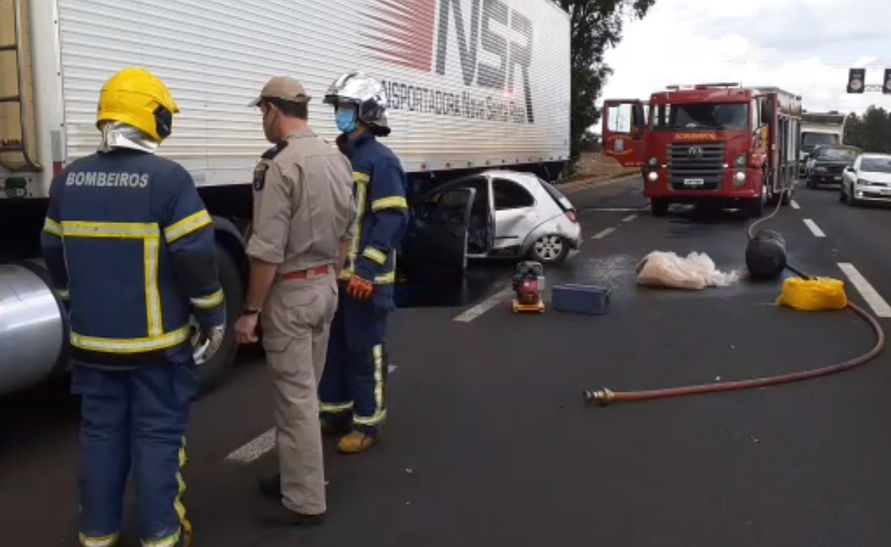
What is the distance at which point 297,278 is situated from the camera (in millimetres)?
3996

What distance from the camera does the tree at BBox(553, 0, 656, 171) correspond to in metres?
34.3

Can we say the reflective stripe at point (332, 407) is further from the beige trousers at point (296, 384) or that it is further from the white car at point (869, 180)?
the white car at point (869, 180)

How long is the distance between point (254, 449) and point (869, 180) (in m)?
21.6

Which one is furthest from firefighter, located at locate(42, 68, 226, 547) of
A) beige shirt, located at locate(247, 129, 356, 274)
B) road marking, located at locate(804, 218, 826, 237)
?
road marking, located at locate(804, 218, 826, 237)

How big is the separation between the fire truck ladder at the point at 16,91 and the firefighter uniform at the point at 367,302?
173cm

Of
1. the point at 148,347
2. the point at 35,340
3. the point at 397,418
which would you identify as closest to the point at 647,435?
the point at 397,418

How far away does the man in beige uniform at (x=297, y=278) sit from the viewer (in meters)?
3.87

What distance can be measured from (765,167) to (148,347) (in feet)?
60.3

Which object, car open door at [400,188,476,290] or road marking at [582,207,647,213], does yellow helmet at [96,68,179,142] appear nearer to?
car open door at [400,188,476,290]

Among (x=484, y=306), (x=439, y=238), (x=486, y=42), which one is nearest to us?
(x=484, y=306)

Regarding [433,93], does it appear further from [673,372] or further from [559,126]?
[559,126]

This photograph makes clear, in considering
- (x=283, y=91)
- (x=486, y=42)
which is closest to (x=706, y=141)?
(x=486, y=42)

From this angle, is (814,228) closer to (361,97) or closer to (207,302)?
(361,97)

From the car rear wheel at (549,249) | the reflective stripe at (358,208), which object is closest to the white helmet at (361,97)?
the reflective stripe at (358,208)
